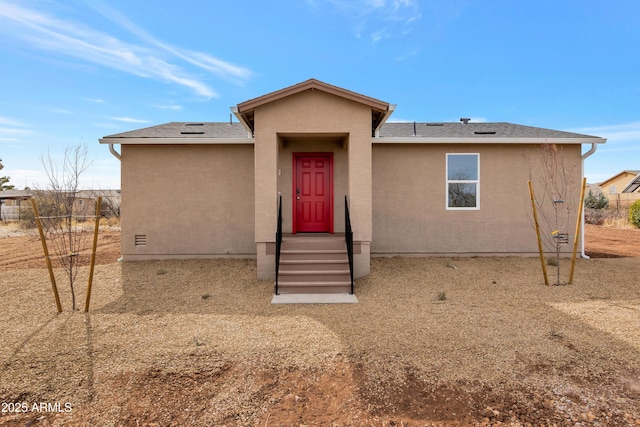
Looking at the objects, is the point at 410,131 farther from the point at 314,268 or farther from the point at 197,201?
the point at 197,201

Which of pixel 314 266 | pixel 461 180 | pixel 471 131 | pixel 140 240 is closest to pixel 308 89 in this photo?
pixel 314 266

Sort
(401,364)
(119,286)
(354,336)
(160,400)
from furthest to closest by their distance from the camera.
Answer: (119,286), (354,336), (401,364), (160,400)

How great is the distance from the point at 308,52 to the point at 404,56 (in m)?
3.88

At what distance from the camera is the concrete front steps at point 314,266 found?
18.6ft

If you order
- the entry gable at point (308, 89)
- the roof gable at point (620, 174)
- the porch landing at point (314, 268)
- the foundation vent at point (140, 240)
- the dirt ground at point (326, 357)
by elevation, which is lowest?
the dirt ground at point (326, 357)

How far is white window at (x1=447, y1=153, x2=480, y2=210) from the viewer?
8141 mm

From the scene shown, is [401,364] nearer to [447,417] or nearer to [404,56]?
[447,417]

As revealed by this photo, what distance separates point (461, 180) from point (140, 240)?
8.81m

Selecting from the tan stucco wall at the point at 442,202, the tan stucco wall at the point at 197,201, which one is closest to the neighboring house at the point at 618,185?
the tan stucco wall at the point at 442,202

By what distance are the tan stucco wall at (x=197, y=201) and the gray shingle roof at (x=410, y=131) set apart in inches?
25.4

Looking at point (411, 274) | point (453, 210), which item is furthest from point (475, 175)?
point (411, 274)

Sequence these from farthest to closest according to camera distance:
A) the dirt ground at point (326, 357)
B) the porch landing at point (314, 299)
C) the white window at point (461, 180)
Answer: the white window at point (461, 180) < the porch landing at point (314, 299) < the dirt ground at point (326, 357)

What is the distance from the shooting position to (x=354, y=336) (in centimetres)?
371

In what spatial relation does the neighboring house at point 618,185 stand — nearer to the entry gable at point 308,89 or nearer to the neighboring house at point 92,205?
the entry gable at point 308,89
